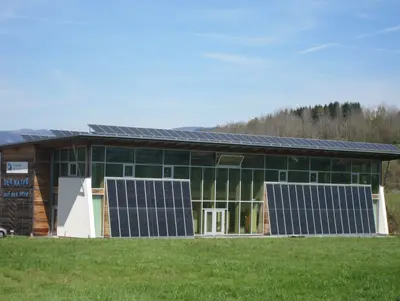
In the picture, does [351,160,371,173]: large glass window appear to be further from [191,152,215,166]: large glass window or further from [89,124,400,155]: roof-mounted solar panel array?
[191,152,215,166]: large glass window

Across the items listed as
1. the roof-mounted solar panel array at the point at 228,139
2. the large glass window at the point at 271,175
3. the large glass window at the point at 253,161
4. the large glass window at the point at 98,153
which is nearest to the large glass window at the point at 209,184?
the roof-mounted solar panel array at the point at 228,139

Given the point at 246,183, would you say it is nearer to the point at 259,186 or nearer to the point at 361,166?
the point at 259,186

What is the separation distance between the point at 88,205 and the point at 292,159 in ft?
49.1

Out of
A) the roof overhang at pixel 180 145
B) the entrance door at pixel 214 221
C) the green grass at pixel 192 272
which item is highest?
the roof overhang at pixel 180 145

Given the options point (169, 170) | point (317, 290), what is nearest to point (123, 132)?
point (169, 170)

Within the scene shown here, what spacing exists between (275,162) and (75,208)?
1373cm

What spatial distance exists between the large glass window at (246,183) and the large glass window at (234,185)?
1.32 feet

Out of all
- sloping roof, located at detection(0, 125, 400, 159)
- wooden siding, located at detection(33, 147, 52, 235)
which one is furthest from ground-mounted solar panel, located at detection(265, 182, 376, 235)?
wooden siding, located at detection(33, 147, 52, 235)

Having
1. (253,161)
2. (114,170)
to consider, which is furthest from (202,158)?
(114,170)

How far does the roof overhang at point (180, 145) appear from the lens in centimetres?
3712

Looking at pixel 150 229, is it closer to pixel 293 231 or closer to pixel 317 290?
pixel 293 231

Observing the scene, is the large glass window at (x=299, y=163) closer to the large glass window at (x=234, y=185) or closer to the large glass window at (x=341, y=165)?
the large glass window at (x=341, y=165)

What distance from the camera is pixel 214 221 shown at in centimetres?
4212

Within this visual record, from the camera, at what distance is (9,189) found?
143 ft
